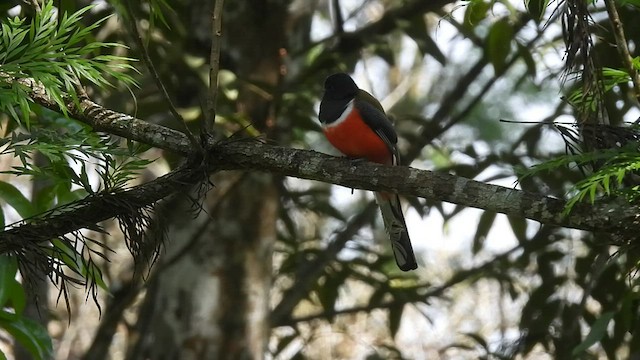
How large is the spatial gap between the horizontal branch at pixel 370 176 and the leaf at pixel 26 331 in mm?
569

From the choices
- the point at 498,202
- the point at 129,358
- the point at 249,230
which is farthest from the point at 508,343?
the point at 498,202

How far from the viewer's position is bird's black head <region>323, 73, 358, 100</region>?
12.8ft

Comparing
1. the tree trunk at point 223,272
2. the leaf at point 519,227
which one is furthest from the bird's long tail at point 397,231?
the leaf at point 519,227

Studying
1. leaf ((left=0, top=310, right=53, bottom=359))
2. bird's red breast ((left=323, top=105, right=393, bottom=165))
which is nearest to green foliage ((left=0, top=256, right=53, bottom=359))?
leaf ((left=0, top=310, right=53, bottom=359))

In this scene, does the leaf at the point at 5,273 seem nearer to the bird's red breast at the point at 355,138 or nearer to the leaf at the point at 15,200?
the leaf at the point at 15,200

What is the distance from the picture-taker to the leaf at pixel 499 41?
14.5 ft

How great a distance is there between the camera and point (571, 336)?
4.55 meters

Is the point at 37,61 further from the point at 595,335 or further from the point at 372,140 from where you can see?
the point at 595,335

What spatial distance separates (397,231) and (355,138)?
0.41 metres

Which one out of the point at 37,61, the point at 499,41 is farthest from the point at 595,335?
the point at 37,61

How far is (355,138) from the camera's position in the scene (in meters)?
3.58

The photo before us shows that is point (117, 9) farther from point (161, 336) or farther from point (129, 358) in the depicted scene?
point (129, 358)

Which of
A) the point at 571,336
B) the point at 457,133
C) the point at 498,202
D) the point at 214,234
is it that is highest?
the point at 457,133

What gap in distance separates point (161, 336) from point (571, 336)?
197 centimetres
